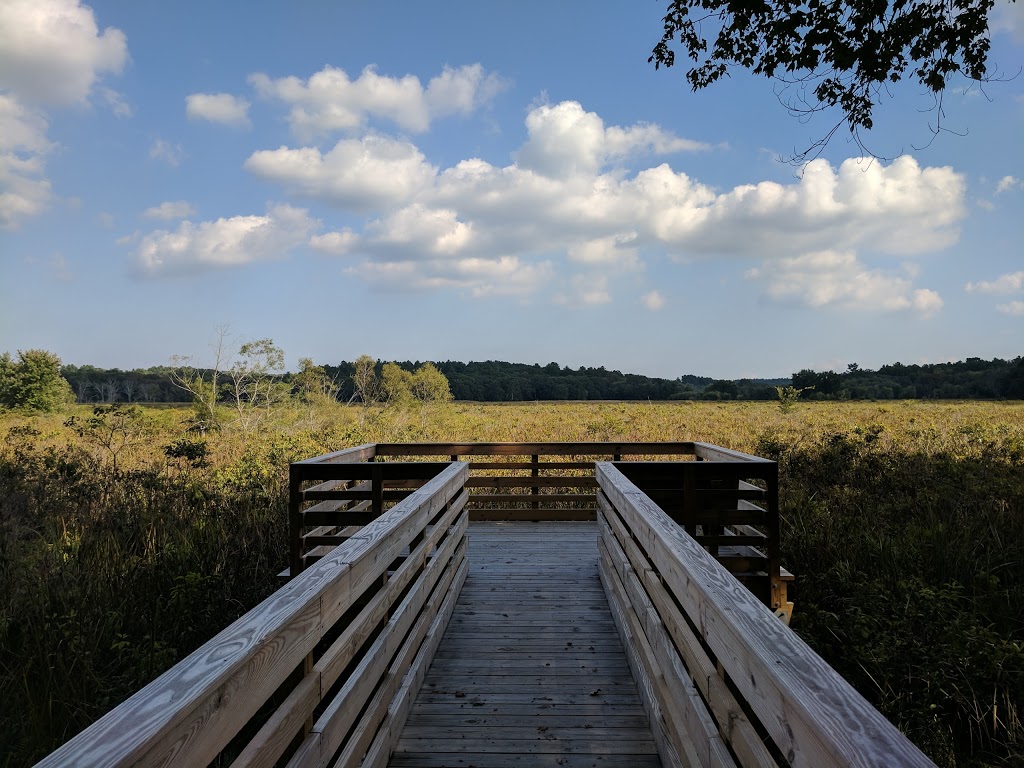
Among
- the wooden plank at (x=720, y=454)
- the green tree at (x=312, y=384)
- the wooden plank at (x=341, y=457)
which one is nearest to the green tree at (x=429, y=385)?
the green tree at (x=312, y=384)

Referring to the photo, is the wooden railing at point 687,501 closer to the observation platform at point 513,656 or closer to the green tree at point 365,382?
the observation platform at point 513,656

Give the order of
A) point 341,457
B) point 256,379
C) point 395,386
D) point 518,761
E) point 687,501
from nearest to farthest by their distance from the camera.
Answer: point 518,761 < point 687,501 < point 341,457 < point 256,379 < point 395,386

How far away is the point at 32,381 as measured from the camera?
38312 millimetres

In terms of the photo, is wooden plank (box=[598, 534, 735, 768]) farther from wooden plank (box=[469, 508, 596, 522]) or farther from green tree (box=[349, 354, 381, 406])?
green tree (box=[349, 354, 381, 406])

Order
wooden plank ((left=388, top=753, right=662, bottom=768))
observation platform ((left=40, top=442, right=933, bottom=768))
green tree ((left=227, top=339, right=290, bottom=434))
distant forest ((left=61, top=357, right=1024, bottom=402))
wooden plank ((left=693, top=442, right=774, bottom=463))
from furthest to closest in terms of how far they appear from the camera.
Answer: distant forest ((left=61, top=357, right=1024, bottom=402))
green tree ((left=227, top=339, right=290, bottom=434))
wooden plank ((left=693, top=442, right=774, bottom=463))
wooden plank ((left=388, top=753, right=662, bottom=768))
observation platform ((left=40, top=442, right=933, bottom=768))

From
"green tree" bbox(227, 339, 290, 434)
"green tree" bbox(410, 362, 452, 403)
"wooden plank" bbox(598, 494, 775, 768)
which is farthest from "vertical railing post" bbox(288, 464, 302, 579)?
"green tree" bbox(410, 362, 452, 403)

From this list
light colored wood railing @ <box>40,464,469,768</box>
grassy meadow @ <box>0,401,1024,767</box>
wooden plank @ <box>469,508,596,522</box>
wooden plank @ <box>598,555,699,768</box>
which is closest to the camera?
light colored wood railing @ <box>40,464,469,768</box>

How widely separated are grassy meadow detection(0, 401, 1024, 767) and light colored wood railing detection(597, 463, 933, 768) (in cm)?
232

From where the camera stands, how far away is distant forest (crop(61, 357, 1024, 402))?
46.2 meters

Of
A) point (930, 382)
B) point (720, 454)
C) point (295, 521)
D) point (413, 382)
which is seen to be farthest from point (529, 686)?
point (930, 382)

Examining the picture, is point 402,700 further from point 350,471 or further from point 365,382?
point 365,382

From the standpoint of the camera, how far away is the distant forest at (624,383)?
152ft

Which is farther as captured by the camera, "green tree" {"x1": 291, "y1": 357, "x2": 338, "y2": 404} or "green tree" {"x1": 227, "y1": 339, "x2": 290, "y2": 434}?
"green tree" {"x1": 291, "y1": 357, "x2": 338, "y2": 404}

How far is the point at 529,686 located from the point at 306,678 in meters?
2.11
